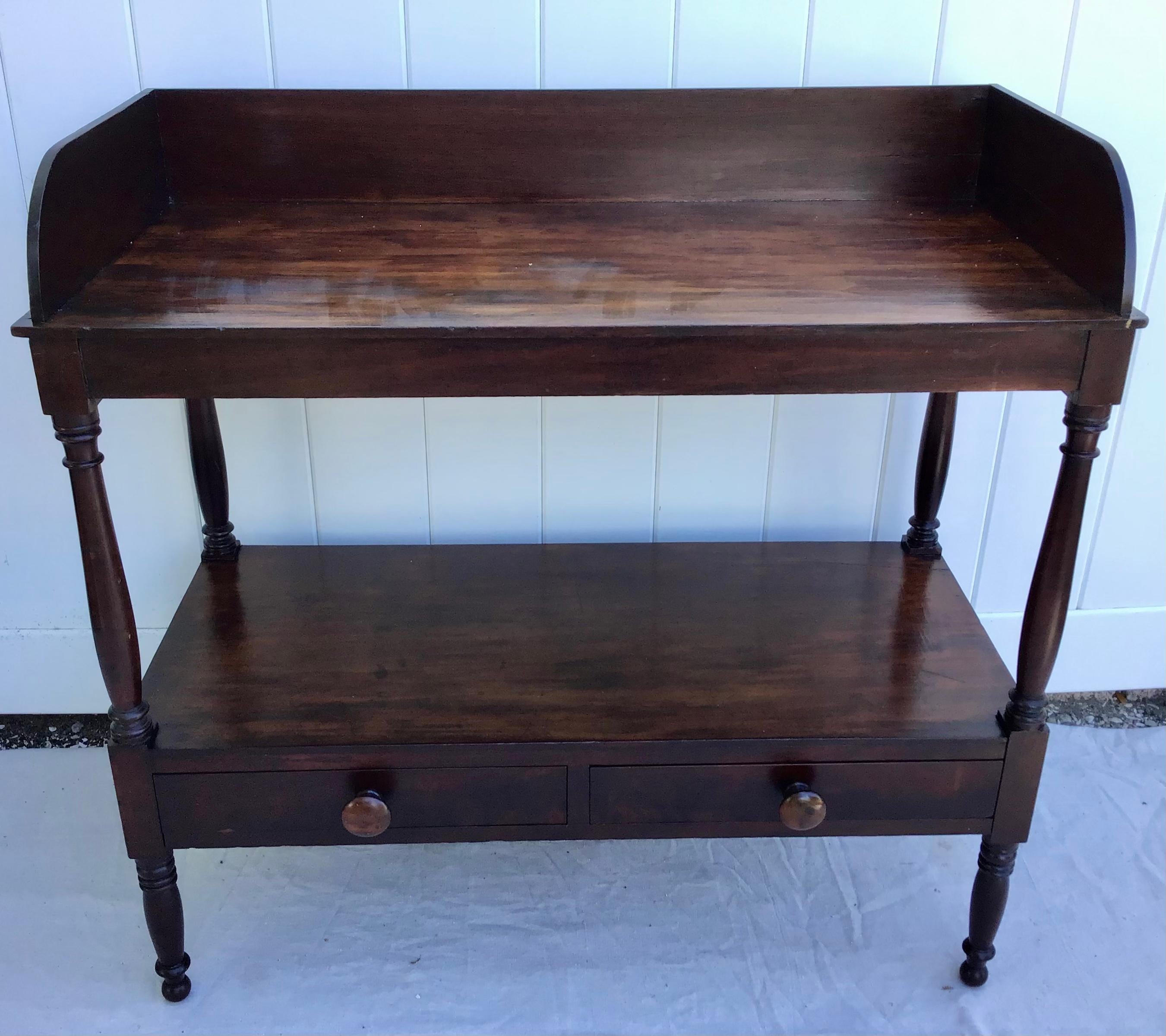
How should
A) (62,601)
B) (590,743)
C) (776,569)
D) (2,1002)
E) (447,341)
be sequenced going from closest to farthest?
(447,341) → (590,743) → (2,1002) → (776,569) → (62,601)

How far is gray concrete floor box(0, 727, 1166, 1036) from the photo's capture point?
1.46 meters

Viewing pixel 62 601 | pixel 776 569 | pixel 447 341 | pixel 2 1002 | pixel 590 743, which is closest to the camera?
pixel 447 341

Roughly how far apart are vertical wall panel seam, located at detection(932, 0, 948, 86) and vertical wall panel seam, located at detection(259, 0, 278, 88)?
0.90 metres

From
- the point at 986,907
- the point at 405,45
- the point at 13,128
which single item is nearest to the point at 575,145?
the point at 405,45

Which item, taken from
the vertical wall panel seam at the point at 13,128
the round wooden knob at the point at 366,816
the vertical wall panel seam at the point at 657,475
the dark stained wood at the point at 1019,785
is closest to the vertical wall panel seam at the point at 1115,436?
the dark stained wood at the point at 1019,785

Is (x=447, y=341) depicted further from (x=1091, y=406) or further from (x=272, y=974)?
(x=272, y=974)

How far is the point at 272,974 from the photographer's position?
1.51m

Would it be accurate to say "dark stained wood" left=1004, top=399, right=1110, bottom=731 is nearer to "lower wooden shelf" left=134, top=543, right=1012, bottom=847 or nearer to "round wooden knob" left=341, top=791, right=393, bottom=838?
"lower wooden shelf" left=134, top=543, right=1012, bottom=847

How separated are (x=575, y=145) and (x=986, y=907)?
1.14 meters

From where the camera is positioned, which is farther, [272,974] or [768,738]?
[272,974]

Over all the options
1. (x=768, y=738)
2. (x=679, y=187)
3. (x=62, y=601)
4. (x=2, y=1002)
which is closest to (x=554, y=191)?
(x=679, y=187)

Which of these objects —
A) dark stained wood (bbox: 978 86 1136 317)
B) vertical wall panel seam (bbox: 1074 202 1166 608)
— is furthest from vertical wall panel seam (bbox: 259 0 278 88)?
vertical wall panel seam (bbox: 1074 202 1166 608)

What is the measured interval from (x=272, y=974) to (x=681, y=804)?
24.2 inches

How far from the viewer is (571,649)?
1.53 metres
